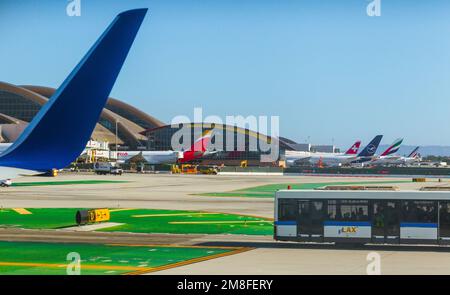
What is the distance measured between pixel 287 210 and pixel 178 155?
151m

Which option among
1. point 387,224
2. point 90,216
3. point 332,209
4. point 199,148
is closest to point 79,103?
point 332,209

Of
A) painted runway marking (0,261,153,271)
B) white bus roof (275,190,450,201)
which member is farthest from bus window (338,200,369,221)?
painted runway marking (0,261,153,271)

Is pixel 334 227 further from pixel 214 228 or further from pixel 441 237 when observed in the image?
pixel 214 228

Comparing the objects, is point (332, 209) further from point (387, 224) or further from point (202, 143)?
point (202, 143)

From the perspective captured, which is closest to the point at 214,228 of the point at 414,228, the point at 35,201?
the point at 414,228

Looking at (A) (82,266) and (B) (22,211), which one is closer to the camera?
(A) (82,266)

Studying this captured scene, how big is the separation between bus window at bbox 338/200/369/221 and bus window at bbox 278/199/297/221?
85.2 inches

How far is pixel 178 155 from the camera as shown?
184 metres

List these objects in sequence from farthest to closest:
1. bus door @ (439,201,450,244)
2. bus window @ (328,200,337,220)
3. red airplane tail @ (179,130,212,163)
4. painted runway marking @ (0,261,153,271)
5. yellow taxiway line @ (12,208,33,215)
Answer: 1. red airplane tail @ (179,130,212,163)
2. yellow taxiway line @ (12,208,33,215)
3. bus window @ (328,200,337,220)
4. bus door @ (439,201,450,244)
5. painted runway marking @ (0,261,153,271)

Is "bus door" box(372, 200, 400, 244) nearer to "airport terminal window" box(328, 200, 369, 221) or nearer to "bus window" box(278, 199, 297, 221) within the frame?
"airport terminal window" box(328, 200, 369, 221)

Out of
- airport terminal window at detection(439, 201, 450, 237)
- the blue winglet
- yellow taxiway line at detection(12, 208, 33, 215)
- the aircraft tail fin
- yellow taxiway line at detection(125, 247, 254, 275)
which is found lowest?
yellow taxiway line at detection(125, 247, 254, 275)

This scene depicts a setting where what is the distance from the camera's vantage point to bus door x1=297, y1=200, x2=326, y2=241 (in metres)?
33.4

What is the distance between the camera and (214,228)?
43469 millimetres

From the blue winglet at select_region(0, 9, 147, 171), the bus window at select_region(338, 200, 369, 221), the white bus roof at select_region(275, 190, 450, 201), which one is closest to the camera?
the blue winglet at select_region(0, 9, 147, 171)
